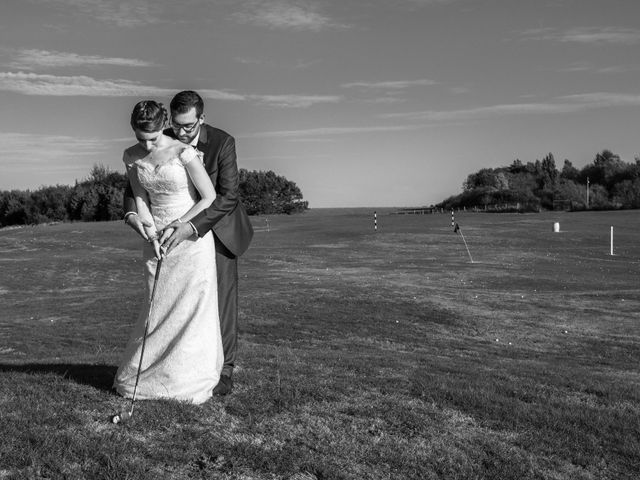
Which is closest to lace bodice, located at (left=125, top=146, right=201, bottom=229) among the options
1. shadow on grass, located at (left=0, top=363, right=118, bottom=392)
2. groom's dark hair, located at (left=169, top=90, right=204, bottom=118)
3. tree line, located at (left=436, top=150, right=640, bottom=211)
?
groom's dark hair, located at (left=169, top=90, right=204, bottom=118)

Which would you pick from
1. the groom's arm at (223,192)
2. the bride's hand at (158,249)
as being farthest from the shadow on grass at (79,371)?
the groom's arm at (223,192)

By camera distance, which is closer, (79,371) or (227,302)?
(227,302)

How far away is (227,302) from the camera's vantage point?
730cm

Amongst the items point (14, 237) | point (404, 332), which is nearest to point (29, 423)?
point (404, 332)

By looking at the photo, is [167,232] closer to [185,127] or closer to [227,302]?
[185,127]

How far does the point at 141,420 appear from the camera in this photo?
608cm

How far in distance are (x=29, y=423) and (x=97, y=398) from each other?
30.8 inches

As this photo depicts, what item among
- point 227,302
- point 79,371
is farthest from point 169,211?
point 79,371

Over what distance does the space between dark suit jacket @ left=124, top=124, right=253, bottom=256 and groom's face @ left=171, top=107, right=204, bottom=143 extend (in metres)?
0.14

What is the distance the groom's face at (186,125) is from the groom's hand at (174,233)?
83cm

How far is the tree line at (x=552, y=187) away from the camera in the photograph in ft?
365

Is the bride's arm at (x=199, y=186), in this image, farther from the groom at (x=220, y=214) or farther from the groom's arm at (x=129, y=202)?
the groom's arm at (x=129, y=202)

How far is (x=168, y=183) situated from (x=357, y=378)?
10.4ft

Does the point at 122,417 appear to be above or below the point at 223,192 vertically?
below
